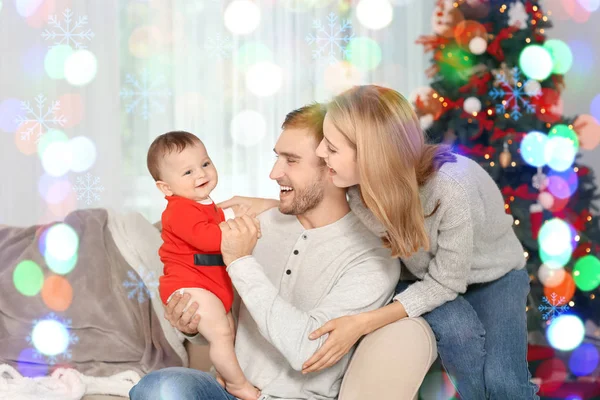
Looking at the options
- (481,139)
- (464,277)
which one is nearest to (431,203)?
(464,277)

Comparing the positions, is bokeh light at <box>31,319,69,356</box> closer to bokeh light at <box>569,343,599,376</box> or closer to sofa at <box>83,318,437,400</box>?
sofa at <box>83,318,437,400</box>

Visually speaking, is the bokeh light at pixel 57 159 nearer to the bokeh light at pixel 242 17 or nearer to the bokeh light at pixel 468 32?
the bokeh light at pixel 242 17

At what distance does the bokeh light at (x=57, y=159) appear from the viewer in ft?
16.5

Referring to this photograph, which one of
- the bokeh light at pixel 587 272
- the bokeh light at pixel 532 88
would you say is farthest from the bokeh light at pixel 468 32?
the bokeh light at pixel 587 272

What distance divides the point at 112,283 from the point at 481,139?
2380 mm

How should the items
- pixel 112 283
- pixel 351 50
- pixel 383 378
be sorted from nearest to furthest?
pixel 383 378 → pixel 112 283 → pixel 351 50

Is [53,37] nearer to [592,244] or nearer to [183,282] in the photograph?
[183,282]

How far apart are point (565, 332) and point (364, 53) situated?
253cm

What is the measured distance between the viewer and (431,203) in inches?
79.2

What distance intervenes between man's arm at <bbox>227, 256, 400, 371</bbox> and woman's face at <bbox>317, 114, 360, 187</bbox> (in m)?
0.27

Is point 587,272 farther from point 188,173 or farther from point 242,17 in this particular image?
A: point 242,17
